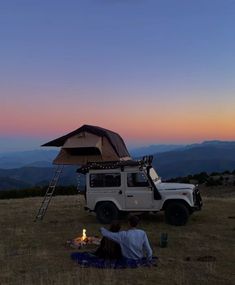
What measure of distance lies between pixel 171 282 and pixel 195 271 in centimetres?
100

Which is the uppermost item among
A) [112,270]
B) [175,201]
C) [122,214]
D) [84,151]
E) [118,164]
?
[84,151]

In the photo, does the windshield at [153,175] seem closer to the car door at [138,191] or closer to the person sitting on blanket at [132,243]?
the car door at [138,191]

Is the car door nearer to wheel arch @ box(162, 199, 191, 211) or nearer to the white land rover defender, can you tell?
the white land rover defender

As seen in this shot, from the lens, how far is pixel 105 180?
59.1 feet

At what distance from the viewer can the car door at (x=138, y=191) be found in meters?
17.5

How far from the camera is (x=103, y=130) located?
20.9 m

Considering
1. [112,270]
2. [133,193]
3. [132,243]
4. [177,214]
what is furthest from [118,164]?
[112,270]

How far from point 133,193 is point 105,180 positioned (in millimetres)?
1111

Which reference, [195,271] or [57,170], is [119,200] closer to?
[57,170]

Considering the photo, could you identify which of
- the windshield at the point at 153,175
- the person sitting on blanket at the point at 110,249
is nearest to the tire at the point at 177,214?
the windshield at the point at 153,175

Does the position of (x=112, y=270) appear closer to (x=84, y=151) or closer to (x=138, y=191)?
(x=138, y=191)

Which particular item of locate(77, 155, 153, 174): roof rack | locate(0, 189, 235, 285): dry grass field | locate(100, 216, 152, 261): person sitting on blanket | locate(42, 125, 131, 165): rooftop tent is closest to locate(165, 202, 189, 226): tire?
locate(0, 189, 235, 285): dry grass field

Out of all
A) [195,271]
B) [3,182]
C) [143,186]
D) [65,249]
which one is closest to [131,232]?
[195,271]

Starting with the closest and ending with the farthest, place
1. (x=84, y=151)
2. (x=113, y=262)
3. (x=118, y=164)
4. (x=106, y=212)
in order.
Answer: (x=113, y=262) → (x=118, y=164) → (x=106, y=212) → (x=84, y=151)
